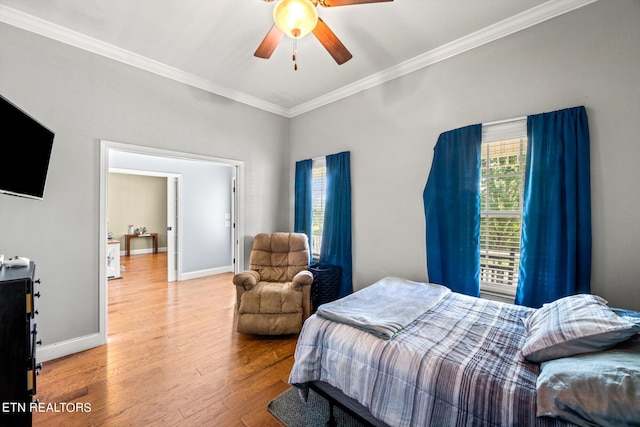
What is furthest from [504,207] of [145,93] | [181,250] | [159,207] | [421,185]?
[159,207]

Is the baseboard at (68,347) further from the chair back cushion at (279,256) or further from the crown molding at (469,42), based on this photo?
the crown molding at (469,42)

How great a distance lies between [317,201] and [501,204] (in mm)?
2305

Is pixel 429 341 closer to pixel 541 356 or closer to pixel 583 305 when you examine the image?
pixel 541 356

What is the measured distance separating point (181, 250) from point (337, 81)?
407cm

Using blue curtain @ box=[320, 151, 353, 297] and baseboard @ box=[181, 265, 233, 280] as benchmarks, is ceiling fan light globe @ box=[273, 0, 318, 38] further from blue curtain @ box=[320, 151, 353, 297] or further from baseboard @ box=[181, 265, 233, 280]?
baseboard @ box=[181, 265, 233, 280]

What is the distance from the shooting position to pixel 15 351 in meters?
1.30

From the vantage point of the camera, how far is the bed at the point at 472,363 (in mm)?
997

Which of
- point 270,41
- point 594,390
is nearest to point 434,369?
point 594,390

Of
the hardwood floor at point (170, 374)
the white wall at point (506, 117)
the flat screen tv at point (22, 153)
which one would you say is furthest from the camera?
the white wall at point (506, 117)

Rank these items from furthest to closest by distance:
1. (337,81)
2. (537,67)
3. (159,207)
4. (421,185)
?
1. (159,207)
2. (337,81)
3. (421,185)
4. (537,67)

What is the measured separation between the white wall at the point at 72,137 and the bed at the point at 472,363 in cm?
236

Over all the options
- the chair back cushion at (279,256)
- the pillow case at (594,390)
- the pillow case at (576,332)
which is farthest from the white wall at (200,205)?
the pillow case at (594,390)

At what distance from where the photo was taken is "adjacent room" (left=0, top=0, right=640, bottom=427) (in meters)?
1.33

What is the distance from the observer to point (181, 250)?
5004mm
